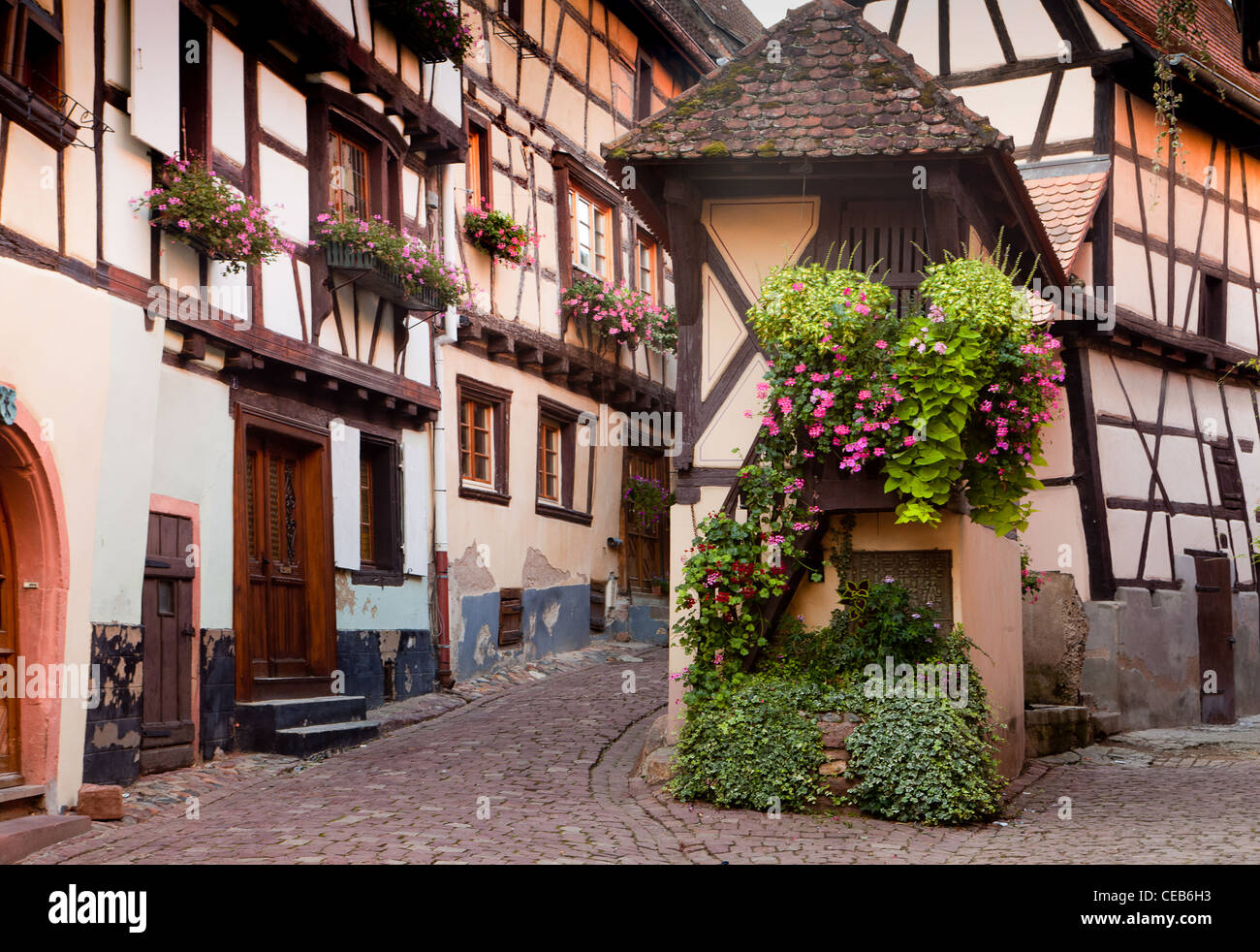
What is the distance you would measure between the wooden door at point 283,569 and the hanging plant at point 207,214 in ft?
5.15

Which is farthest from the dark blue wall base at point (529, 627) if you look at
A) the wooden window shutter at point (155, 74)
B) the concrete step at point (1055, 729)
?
the wooden window shutter at point (155, 74)

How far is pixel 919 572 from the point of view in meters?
9.07

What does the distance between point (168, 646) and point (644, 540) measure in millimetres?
9842

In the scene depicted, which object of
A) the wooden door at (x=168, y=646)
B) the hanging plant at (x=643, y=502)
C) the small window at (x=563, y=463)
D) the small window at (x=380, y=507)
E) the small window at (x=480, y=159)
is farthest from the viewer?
the hanging plant at (x=643, y=502)

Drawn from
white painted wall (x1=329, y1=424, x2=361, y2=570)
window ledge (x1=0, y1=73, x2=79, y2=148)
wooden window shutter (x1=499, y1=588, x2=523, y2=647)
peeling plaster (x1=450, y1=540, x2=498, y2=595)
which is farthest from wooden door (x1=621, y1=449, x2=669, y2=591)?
window ledge (x1=0, y1=73, x2=79, y2=148)

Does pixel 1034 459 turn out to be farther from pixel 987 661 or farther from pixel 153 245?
pixel 153 245

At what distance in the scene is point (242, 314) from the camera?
416 inches

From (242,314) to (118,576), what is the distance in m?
2.61

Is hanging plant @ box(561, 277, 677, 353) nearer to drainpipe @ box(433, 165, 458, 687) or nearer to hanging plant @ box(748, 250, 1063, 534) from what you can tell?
drainpipe @ box(433, 165, 458, 687)

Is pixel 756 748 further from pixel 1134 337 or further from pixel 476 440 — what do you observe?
pixel 1134 337

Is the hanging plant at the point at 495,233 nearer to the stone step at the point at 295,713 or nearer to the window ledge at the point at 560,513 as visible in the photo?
the window ledge at the point at 560,513

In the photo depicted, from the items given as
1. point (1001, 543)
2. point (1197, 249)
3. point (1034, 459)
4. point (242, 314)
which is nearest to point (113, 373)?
point (242, 314)

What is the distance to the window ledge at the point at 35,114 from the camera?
762 centimetres

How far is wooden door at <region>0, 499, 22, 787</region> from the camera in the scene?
7.59 metres
